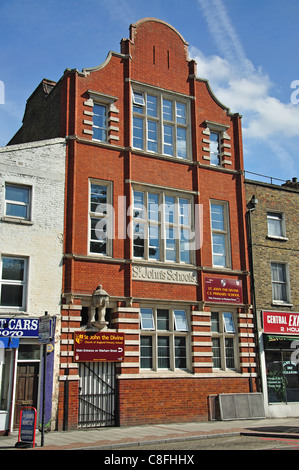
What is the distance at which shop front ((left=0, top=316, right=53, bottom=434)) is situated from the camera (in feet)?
54.0

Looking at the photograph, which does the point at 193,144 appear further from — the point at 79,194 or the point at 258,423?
the point at 258,423

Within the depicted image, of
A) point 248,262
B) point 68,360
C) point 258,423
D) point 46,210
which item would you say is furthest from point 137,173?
point 258,423

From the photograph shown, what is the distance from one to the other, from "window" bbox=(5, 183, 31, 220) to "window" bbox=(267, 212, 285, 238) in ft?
39.0

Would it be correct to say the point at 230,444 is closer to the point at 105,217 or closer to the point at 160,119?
the point at 105,217

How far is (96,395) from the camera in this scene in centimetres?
1830

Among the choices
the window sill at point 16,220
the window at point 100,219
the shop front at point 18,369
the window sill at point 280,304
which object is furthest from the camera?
the window sill at point 280,304

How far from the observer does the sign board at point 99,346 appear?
18094 mm

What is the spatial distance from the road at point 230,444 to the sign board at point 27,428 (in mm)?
2351

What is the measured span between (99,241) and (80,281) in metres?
1.89

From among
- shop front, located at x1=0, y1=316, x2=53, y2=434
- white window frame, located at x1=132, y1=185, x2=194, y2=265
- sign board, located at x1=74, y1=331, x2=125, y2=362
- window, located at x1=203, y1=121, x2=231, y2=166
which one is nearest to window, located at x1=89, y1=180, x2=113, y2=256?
white window frame, located at x1=132, y1=185, x2=194, y2=265

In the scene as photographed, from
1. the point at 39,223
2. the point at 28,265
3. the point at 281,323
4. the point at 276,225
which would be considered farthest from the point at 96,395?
the point at 276,225

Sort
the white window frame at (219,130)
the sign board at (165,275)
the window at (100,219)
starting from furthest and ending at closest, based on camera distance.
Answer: the white window frame at (219,130) → the sign board at (165,275) → the window at (100,219)

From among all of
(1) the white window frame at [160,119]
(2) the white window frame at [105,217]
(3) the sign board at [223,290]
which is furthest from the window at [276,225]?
(2) the white window frame at [105,217]

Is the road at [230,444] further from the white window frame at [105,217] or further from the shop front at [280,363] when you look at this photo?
the white window frame at [105,217]
